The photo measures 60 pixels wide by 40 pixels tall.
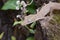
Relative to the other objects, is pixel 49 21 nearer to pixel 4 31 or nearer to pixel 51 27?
pixel 51 27

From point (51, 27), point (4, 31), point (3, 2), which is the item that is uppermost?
point (51, 27)

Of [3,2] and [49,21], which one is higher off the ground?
[49,21]

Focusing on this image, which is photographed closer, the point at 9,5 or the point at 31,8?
the point at 31,8

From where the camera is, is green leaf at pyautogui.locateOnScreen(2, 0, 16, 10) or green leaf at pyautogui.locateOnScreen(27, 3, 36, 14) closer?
green leaf at pyautogui.locateOnScreen(27, 3, 36, 14)

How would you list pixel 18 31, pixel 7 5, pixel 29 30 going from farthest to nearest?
pixel 7 5, pixel 18 31, pixel 29 30

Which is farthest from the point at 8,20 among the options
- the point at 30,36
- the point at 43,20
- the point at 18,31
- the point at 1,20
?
the point at 43,20

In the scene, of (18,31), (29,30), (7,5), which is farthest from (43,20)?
(7,5)

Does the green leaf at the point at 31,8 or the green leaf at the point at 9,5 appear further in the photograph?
the green leaf at the point at 9,5

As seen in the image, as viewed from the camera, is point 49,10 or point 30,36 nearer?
point 49,10

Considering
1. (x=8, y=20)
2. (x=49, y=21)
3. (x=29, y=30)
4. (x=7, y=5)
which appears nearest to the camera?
(x=49, y=21)
